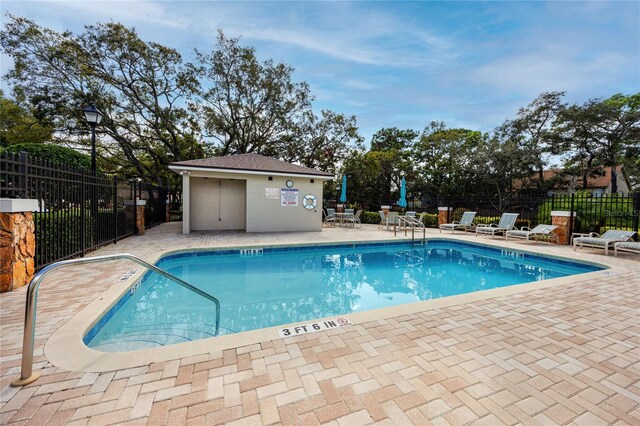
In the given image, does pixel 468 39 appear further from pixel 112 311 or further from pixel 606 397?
pixel 112 311

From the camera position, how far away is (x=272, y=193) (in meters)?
12.5

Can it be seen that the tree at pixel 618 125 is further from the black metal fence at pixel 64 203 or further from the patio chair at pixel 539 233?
the black metal fence at pixel 64 203

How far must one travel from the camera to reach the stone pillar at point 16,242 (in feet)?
12.9

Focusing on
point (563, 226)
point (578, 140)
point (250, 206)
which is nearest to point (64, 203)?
point (250, 206)

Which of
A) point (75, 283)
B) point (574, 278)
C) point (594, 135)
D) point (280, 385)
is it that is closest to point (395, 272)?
point (574, 278)

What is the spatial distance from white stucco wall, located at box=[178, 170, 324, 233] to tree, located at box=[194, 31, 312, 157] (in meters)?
9.03

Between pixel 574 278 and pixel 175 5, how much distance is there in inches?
561

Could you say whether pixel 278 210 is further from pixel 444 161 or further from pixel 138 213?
pixel 444 161

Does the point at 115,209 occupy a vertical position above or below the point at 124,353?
above

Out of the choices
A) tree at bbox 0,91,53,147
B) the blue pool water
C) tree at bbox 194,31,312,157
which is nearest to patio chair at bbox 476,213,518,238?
the blue pool water

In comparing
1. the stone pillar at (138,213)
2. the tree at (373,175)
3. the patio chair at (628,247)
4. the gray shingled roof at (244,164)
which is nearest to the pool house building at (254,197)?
the gray shingled roof at (244,164)

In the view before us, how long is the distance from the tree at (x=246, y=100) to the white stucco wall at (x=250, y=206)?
903cm

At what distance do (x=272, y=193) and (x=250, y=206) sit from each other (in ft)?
3.74

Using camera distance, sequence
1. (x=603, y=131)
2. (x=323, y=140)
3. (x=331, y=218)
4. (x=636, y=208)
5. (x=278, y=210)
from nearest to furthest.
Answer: (x=636, y=208)
(x=278, y=210)
(x=331, y=218)
(x=603, y=131)
(x=323, y=140)
